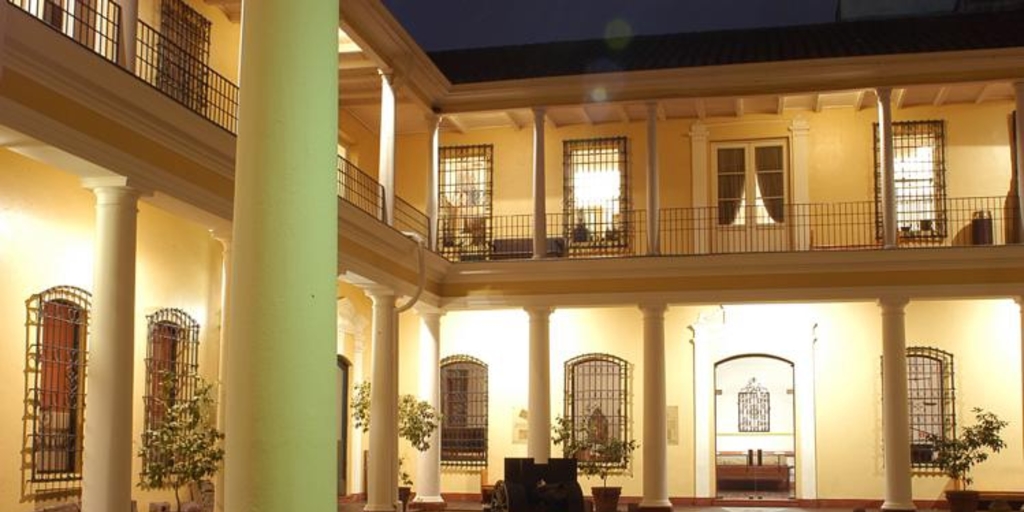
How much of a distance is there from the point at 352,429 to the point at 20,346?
1014 cm

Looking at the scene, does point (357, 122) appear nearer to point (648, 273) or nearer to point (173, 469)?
point (648, 273)

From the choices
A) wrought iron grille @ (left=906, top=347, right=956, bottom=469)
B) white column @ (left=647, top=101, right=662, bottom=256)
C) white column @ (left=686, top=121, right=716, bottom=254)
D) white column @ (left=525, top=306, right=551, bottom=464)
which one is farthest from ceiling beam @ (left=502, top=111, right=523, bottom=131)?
wrought iron grille @ (left=906, top=347, right=956, bottom=469)

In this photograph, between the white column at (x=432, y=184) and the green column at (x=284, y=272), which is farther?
the white column at (x=432, y=184)

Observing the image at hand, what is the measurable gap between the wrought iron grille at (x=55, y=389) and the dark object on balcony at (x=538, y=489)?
469cm

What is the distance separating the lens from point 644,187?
2345 centimetres

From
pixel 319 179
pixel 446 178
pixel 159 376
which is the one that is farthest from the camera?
pixel 446 178

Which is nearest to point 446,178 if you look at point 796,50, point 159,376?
point 796,50

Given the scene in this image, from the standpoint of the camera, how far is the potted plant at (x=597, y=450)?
21.0m

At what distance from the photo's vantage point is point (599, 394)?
23.5m

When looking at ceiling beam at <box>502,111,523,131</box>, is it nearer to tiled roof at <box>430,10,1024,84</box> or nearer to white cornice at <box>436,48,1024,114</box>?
tiled roof at <box>430,10,1024,84</box>

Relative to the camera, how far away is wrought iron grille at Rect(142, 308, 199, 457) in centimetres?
1582

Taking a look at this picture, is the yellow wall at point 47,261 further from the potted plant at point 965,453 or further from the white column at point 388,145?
the potted plant at point 965,453

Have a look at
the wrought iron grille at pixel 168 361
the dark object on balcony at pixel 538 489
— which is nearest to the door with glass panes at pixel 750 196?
the dark object on balcony at pixel 538 489

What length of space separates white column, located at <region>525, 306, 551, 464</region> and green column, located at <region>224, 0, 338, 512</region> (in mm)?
18672
